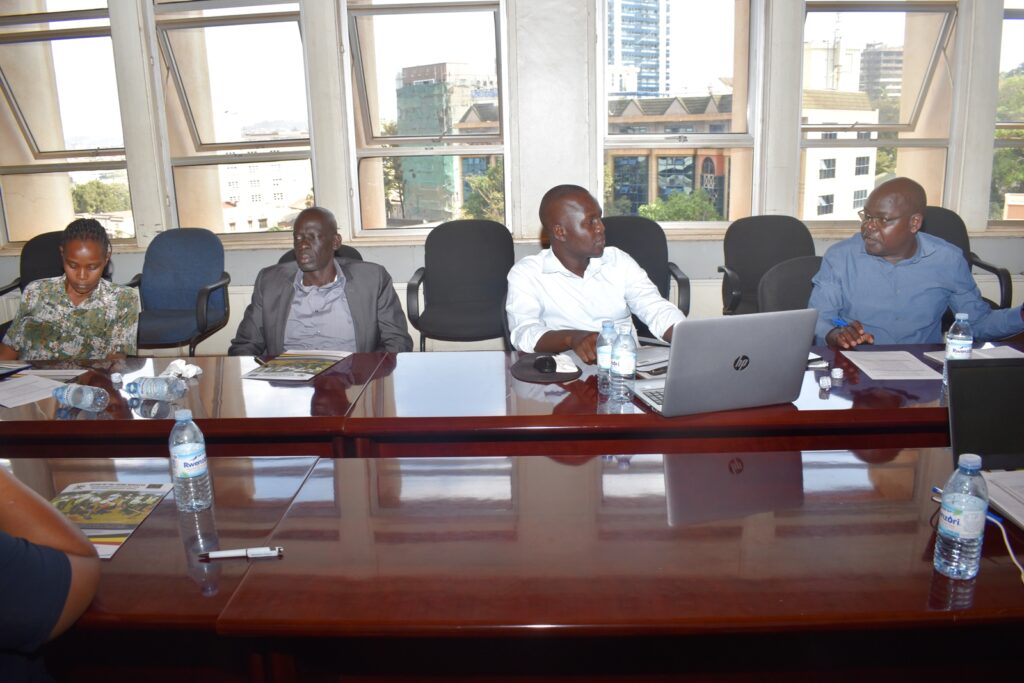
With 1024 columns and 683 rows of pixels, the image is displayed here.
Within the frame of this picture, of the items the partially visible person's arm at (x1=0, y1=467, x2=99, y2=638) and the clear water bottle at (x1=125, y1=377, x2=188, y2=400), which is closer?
the partially visible person's arm at (x1=0, y1=467, x2=99, y2=638)

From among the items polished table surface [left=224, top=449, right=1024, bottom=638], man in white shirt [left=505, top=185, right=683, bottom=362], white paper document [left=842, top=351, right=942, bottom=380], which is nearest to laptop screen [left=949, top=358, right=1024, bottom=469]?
polished table surface [left=224, top=449, right=1024, bottom=638]

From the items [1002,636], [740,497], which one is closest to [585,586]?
[740,497]

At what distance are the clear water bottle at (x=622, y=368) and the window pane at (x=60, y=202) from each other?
165 inches

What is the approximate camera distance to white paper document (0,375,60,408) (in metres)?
2.18

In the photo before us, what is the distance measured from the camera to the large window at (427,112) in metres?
4.65

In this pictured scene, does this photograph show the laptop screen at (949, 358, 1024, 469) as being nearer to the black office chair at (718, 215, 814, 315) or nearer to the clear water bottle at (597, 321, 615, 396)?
the clear water bottle at (597, 321, 615, 396)

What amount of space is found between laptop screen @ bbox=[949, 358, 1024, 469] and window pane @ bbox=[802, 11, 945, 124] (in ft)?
11.8

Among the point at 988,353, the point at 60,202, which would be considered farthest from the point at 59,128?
the point at 988,353

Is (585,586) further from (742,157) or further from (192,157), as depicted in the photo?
(192,157)

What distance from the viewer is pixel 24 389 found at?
2275 millimetres

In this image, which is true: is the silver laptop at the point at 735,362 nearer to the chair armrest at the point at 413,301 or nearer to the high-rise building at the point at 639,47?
the chair armrest at the point at 413,301

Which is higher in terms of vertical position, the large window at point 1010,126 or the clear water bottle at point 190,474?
the large window at point 1010,126

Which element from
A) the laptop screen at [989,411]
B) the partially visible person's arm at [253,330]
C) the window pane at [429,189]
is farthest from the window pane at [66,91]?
the laptop screen at [989,411]

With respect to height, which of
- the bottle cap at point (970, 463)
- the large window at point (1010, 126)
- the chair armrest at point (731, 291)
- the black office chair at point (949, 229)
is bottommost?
the chair armrest at point (731, 291)
